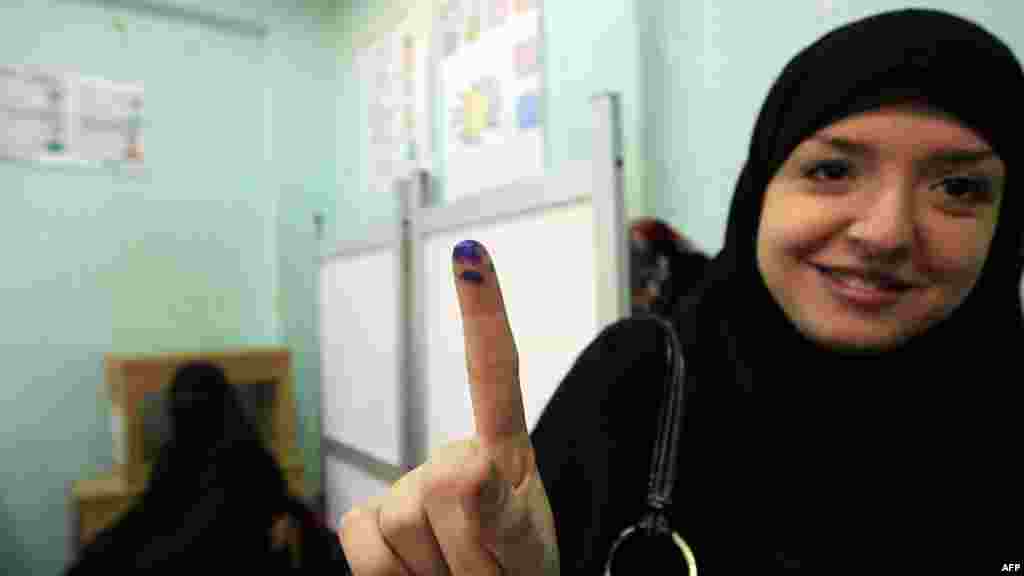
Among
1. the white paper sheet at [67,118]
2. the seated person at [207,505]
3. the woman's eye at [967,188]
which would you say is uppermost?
the white paper sheet at [67,118]

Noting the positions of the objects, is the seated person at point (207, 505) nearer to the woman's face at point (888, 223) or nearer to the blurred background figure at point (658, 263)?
the blurred background figure at point (658, 263)

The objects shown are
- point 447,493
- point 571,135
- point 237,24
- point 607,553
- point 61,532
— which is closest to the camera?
point 447,493

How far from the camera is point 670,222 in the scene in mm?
1242

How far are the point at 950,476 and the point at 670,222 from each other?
28.5 inches

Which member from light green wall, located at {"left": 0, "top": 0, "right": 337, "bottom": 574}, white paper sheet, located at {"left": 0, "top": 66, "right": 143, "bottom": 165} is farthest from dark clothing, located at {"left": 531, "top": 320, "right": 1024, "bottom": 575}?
white paper sheet, located at {"left": 0, "top": 66, "right": 143, "bottom": 165}

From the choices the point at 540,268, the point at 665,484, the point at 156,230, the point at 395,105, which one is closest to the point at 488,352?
the point at 665,484

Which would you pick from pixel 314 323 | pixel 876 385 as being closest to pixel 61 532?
pixel 314 323

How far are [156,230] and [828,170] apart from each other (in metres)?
2.39

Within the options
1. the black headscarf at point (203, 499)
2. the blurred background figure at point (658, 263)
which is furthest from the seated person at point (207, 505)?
the blurred background figure at point (658, 263)

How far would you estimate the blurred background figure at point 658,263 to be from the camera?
105 centimetres

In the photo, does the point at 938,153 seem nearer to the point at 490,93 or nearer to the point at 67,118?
the point at 490,93

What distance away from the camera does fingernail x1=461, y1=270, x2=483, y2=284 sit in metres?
0.40

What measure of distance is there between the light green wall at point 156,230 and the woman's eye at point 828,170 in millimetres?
2251

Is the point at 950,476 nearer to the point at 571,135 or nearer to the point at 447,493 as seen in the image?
the point at 447,493
